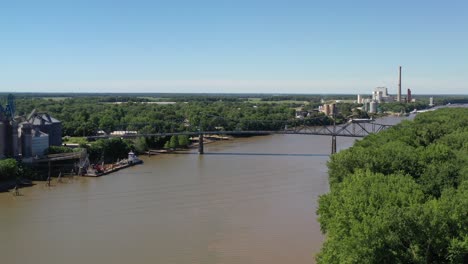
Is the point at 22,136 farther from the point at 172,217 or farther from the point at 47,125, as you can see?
the point at 172,217

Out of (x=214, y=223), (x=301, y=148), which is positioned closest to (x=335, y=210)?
(x=214, y=223)

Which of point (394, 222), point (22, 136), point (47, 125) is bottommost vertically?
point (394, 222)

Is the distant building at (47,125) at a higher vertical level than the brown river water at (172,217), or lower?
higher

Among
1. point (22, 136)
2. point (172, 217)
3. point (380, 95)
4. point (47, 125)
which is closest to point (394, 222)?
point (172, 217)

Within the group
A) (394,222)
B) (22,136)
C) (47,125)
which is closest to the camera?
(394,222)

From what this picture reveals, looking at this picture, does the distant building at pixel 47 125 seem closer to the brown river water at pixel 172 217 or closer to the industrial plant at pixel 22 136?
the industrial plant at pixel 22 136

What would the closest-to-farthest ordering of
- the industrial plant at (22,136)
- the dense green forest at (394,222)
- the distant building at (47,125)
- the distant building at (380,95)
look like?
the dense green forest at (394,222) < the industrial plant at (22,136) < the distant building at (47,125) < the distant building at (380,95)

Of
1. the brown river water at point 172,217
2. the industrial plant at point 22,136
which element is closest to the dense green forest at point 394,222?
the brown river water at point 172,217

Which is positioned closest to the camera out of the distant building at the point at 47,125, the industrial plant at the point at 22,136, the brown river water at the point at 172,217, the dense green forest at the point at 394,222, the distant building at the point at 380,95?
the dense green forest at the point at 394,222

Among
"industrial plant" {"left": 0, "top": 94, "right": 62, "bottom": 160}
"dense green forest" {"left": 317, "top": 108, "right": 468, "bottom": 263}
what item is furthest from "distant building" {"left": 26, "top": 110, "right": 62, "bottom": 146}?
"dense green forest" {"left": 317, "top": 108, "right": 468, "bottom": 263}

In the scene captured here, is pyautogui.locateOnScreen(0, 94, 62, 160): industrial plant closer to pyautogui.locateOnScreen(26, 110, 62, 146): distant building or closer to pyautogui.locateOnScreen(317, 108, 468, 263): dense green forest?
pyautogui.locateOnScreen(26, 110, 62, 146): distant building
